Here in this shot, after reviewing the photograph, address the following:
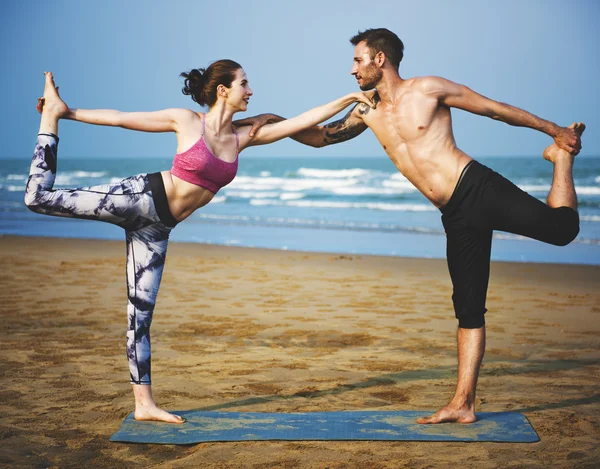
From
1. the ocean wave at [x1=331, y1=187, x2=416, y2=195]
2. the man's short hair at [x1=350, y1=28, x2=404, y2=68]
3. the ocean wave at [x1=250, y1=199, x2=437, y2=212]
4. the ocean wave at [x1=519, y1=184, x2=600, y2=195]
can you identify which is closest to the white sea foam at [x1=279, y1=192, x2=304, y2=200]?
the ocean wave at [x1=250, y1=199, x2=437, y2=212]

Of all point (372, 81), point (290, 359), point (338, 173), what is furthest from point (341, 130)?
point (338, 173)

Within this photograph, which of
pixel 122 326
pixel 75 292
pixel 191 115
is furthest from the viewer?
pixel 75 292

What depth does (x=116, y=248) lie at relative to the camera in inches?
544

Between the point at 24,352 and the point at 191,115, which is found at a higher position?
the point at 191,115

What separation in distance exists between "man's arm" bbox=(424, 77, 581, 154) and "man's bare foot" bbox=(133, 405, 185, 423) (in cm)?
245

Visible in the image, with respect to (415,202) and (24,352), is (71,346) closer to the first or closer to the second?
(24,352)

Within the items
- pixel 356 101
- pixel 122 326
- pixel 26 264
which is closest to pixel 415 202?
pixel 26 264

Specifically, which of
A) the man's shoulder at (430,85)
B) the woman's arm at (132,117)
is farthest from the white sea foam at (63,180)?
the man's shoulder at (430,85)

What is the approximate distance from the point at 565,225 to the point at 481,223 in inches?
18.2

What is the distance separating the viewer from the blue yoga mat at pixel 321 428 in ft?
13.4

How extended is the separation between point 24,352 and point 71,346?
389 mm

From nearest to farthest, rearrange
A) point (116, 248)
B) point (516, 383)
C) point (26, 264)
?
point (516, 383)
point (26, 264)
point (116, 248)

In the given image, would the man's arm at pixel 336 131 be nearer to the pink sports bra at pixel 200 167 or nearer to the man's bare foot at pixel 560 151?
the pink sports bra at pixel 200 167

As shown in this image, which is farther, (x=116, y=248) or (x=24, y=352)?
(x=116, y=248)
